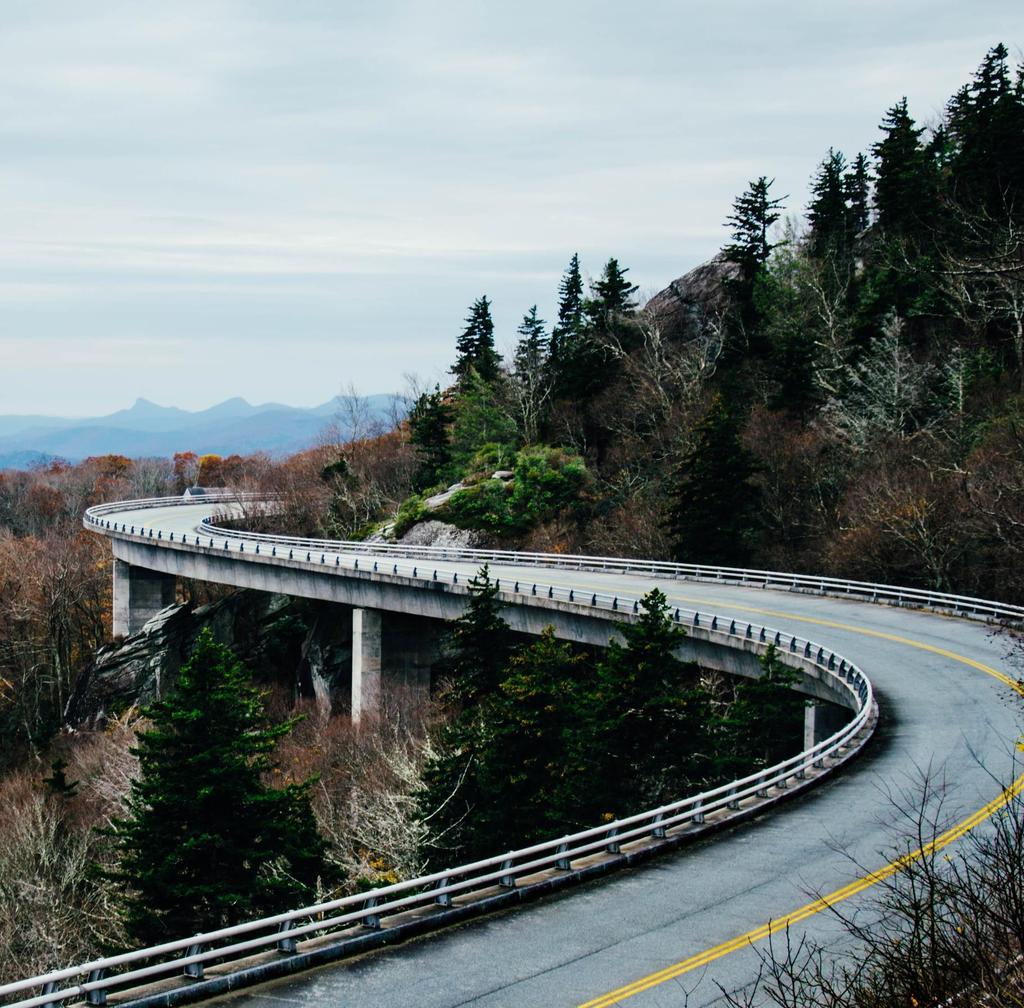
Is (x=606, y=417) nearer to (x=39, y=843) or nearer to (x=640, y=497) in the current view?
(x=640, y=497)

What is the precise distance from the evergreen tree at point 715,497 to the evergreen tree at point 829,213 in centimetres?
3043

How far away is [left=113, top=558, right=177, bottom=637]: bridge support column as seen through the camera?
260 feet

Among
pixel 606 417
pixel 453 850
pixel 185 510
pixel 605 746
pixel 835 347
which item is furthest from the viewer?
pixel 185 510

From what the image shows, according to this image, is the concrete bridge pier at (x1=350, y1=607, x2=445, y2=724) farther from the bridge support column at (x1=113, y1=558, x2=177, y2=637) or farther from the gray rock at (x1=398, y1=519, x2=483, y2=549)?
the bridge support column at (x1=113, y1=558, x2=177, y2=637)

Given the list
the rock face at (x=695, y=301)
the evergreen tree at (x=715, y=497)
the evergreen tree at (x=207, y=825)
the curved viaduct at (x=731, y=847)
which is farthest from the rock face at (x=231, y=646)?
the evergreen tree at (x=207, y=825)

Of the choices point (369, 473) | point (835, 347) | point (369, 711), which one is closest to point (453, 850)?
point (369, 711)

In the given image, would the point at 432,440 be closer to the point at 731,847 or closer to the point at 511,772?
the point at 511,772

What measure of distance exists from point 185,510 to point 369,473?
1746cm

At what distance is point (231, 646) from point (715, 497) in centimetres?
3195

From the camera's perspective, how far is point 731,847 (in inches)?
799

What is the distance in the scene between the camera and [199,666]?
26.6 meters

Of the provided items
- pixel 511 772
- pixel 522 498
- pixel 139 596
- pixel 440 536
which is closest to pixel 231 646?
pixel 139 596

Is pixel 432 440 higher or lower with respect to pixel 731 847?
higher

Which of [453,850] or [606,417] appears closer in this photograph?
[453,850]
